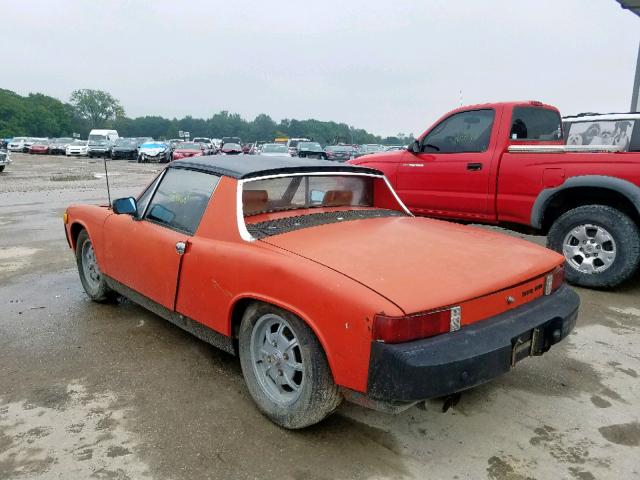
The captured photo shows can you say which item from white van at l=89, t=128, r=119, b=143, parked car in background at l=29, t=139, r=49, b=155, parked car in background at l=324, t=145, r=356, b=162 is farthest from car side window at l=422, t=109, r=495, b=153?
parked car in background at l=29, t=139, r=49, b=155

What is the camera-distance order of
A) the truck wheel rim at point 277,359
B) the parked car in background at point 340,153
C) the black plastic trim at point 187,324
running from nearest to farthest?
the truck wheel rim at point 277,359 < the black plastic trim at point 187,324 < the parked car in background at point 340,153

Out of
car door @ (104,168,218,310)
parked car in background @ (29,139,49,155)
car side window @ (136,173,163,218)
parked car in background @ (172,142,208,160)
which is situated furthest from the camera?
parked car in background @ (29,139,49,155)

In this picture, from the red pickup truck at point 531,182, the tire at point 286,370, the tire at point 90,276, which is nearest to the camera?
the tire at point 286,370

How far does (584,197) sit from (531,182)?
22.3 inches

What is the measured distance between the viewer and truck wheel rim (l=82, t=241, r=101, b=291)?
468 cm

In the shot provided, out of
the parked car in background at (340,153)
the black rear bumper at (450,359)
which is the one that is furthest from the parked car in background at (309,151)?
the black rear bumper at (450,359)

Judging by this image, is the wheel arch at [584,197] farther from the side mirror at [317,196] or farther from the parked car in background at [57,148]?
the parked car in background at [57,148]

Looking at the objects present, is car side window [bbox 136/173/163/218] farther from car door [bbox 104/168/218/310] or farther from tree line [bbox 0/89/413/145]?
tree line [bbox 0/89/413/145]

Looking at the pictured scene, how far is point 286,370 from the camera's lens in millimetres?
2713

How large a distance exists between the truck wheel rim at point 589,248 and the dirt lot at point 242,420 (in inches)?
41.5

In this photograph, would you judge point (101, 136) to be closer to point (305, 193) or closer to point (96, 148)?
point (96, 148)

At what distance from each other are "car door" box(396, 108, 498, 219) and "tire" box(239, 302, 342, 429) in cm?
398

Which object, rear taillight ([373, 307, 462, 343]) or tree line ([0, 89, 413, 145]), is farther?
tree line ([0, 89, 413, 145])

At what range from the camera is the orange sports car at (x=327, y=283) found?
2229 mm
